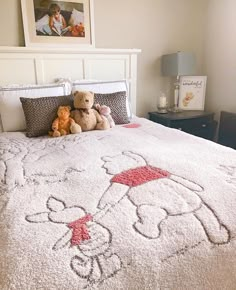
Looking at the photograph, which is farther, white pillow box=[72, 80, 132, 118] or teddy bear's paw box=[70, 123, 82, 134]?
white pillow box=[72, 80, 132, 118]

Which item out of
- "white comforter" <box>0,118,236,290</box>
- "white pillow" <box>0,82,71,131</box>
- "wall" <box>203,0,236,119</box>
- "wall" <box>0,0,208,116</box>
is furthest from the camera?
"wall" <box>203,0,236,119</box>

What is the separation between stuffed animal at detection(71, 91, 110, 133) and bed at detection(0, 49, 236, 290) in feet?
1.73

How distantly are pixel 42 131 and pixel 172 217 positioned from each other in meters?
1.35

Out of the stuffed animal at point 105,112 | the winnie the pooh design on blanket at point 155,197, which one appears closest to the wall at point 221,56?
the stuffed animal at point 105,112

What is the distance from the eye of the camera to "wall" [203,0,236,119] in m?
2.74

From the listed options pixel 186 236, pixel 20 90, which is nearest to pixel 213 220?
pixel 186 236

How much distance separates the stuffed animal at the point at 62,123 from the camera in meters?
1.88

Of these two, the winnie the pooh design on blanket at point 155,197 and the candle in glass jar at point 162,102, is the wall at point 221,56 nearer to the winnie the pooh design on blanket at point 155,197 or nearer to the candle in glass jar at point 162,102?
the candle in glass jar at point 162,102

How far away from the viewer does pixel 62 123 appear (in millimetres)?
1918

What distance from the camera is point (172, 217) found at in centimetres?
83

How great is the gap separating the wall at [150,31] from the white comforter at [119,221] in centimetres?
169

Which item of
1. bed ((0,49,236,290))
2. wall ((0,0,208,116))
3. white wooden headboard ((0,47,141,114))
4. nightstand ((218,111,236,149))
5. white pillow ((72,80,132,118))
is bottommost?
nightstand ((218,111,236,149))

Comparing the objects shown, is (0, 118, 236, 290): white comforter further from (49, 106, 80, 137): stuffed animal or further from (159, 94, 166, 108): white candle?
(159, 94, 166, 108): white candle

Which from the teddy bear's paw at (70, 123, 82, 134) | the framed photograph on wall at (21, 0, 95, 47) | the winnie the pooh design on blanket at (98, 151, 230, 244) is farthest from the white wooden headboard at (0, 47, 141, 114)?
the winnie the pooh design on blanket at (98, 151, 230, 244)
